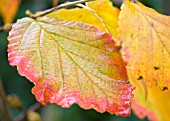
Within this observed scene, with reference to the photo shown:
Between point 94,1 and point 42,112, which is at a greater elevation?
point 94,1

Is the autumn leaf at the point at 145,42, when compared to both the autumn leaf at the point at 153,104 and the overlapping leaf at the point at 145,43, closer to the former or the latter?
the overlapping leaf at the point at 145,43

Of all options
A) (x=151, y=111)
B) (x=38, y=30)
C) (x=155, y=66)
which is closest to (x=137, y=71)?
(x=155, y=66)

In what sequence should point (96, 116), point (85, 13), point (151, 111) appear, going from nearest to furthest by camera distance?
point (85, 13) → point (151, 111) → point (96, 116)

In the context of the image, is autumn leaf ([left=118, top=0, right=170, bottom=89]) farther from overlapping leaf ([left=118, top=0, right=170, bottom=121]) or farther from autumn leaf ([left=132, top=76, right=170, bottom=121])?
autumn leaf ([left=132, top=76, right=170, bottom=121])

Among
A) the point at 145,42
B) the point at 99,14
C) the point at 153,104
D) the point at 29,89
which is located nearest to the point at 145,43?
the point at 145,42

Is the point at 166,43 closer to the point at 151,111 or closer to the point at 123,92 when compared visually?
the point at 123,92

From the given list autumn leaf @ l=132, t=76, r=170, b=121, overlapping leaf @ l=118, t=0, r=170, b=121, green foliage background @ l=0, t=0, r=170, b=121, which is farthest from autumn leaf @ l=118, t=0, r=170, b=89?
green foliage background @ l=0, t=0, r=170, b=121
